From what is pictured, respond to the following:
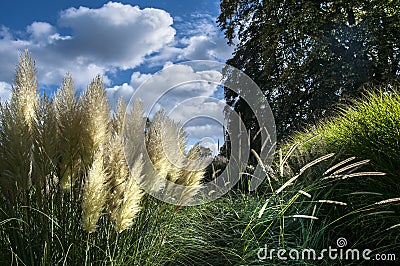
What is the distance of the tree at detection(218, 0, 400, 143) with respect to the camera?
37.7ft

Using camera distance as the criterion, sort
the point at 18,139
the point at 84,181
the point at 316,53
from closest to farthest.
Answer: the point at 18,139
the point at 84,181
the point at 316,53

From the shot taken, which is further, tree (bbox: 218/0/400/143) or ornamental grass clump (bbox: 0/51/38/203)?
tree (bbox: 218/0/400/143)

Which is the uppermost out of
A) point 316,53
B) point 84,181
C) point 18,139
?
point 316,53

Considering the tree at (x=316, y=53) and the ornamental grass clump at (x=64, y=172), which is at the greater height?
the tree at (x=316, y=53)

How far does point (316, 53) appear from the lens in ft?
38.5

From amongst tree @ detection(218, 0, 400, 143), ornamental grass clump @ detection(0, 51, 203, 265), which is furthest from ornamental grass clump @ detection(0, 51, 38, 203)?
tree @ detection(218, 0, 400, 143)

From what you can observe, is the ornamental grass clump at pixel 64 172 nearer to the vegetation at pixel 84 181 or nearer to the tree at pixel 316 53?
the vegetation at pixel 84 181

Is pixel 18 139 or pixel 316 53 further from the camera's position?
pixel 316 53

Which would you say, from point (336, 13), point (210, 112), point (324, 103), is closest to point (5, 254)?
point (210, 112)

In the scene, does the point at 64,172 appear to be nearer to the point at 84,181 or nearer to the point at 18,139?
the point at 84,181

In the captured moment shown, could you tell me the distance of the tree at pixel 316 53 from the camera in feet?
37.7

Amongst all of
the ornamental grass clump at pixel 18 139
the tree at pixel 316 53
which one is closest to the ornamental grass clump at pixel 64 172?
the ornamental grass clump at pixel 18 139

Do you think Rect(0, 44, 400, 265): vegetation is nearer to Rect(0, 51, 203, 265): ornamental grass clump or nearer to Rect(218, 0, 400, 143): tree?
Rect(0, 51, 203, 265): ornamental grass clump

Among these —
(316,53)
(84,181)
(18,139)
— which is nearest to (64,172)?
(84,181)
